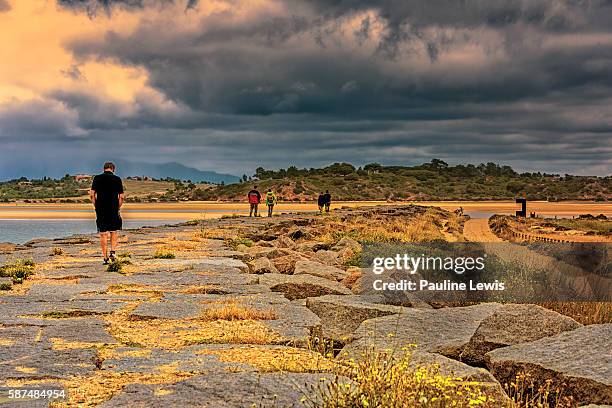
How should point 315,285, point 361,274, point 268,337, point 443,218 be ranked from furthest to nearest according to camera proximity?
point 443,218 < point 361,274 < point 315,285 < point 268,337

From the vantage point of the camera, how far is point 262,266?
533 inches

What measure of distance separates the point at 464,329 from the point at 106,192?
9311 mm

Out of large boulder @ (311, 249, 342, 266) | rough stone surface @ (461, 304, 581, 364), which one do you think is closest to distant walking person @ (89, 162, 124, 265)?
large boulder @ (311, 249, 342, 266)

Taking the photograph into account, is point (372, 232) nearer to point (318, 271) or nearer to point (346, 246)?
point (346, 246)

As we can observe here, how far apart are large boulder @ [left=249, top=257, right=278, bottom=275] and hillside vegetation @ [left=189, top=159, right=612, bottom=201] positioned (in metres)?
91.3

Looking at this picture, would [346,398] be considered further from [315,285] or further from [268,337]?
[315,285]

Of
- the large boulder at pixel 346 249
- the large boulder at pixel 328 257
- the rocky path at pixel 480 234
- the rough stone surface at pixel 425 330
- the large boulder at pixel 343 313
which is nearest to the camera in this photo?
the rough stone surface at pixel 425 330

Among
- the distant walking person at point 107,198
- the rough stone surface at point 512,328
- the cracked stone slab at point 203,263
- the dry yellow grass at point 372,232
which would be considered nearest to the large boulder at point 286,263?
the cracked stone slab at point 203,263

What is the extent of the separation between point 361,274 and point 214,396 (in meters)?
7.32

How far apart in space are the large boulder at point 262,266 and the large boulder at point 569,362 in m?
6.90

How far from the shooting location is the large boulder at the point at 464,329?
6.98 meters

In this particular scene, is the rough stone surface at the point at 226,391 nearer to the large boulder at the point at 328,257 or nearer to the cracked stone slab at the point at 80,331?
the cracked stone slab at the point at 80,331

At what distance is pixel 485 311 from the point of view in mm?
7883

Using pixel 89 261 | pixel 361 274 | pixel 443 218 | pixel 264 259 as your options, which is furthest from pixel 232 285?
pixel 443 218
